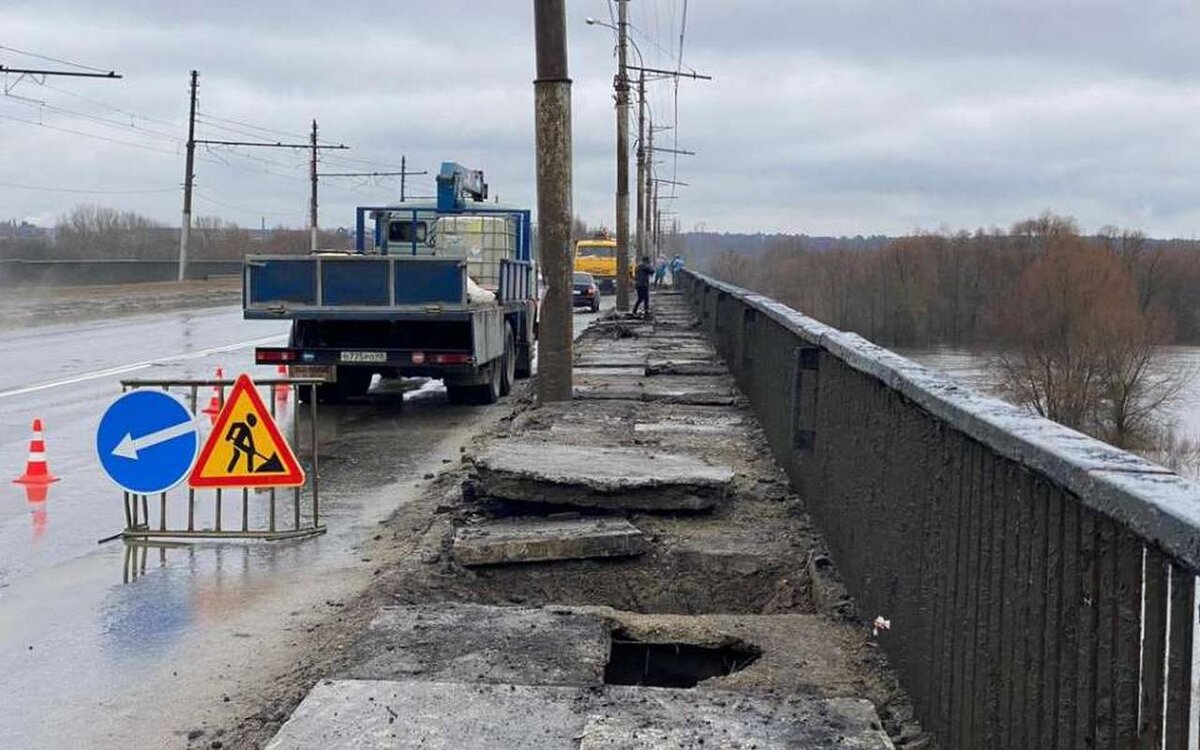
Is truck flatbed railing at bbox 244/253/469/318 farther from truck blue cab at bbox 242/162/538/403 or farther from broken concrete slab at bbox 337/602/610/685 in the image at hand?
broken concrete slab at bbox 337/602/610/685

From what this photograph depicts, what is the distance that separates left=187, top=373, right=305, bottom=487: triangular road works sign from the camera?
348 inches

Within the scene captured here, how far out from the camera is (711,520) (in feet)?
27.2

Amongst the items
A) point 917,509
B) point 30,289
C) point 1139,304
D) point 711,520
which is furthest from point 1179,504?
point 1139,304

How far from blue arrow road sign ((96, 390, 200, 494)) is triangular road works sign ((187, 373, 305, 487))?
17 cm

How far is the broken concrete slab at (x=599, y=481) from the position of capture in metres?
8.08

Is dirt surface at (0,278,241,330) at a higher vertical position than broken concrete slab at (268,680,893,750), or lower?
higher

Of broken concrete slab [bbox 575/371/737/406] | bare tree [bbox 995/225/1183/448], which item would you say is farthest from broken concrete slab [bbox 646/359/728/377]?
bare tree [bbox 995/225/1183/448]

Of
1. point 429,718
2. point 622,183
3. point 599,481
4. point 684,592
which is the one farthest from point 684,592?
point 622,183

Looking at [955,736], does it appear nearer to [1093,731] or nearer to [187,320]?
[1093,731]

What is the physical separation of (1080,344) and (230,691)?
75146 mm

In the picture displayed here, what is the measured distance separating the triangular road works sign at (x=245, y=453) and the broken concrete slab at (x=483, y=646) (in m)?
2.77

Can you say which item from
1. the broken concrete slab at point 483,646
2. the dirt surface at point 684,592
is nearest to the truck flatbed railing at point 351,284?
the dirt surface at point 684,592

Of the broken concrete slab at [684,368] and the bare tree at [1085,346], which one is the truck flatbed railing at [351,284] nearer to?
the broken concrete slab at [684,368]

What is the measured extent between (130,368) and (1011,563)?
19780 mm
